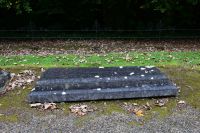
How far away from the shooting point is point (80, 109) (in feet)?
17.9

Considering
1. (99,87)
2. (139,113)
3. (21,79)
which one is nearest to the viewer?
(139,113)

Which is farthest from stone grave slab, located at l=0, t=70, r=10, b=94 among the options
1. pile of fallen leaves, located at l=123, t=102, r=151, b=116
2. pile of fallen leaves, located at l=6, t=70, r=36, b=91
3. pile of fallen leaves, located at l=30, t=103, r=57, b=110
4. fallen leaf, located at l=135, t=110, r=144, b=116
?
fallen leaf, located at l=135, t=110, r=144, b=116

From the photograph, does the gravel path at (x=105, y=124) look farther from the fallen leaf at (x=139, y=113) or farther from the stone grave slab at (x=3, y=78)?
the stone grave slab at (x=3, y=78)

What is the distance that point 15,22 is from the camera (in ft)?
67.3

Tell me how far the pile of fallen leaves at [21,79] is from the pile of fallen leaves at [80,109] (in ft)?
4.43

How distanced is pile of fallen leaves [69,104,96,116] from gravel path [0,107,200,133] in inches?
4.1

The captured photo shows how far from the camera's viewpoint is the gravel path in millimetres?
4812

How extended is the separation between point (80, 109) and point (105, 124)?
0.62m

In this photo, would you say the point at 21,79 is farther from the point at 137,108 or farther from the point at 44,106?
the point at 137,108

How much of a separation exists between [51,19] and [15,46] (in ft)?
15.8

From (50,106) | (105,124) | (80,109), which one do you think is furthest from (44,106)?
(105,124)

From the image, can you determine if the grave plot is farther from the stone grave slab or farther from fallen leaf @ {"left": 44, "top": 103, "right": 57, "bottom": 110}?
the stone grave slab

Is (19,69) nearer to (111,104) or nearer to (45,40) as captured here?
(111,104)

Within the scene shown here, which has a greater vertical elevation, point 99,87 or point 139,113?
point 99,87
